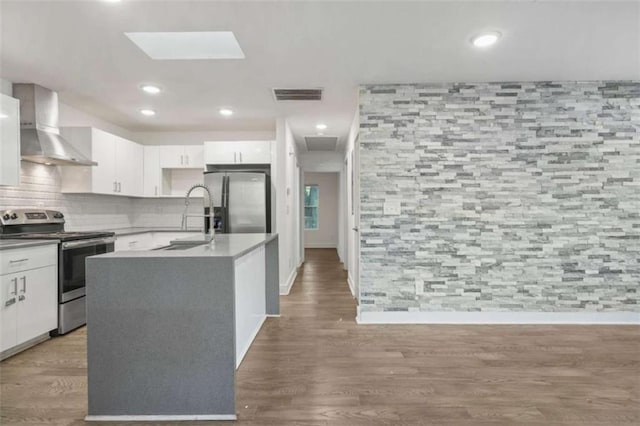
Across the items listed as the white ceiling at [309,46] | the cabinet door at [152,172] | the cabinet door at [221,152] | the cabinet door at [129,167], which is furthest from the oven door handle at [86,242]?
the cabinet door at [221,152]

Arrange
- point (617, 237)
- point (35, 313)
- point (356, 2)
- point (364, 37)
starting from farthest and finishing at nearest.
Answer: point (617, 237)
point (35, 313)
point (364, 37)
point (356, 2)

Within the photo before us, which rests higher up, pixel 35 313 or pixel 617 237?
pixel 617 237

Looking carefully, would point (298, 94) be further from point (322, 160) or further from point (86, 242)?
point (322, 160)

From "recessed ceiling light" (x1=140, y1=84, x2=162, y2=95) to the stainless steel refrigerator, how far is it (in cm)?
124

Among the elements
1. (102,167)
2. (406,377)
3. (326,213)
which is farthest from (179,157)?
(326,213)

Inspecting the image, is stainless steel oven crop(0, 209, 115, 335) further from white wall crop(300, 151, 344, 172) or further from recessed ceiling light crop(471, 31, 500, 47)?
white wall crop(300, 151, 344, 172)

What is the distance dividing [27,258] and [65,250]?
346 mm

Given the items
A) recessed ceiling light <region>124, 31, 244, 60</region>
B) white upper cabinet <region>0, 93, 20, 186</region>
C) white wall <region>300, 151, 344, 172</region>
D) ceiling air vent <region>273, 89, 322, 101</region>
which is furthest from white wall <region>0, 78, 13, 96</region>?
white wall <region>300, 151, 344, 172</region>

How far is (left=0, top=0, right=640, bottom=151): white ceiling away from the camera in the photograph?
2.20 m

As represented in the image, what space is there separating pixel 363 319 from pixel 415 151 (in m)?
1.71

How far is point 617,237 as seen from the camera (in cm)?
346

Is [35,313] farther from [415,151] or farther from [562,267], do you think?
→ [562,267]

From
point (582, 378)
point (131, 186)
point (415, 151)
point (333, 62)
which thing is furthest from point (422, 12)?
point (131, 186)

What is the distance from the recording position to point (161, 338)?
1.88m
